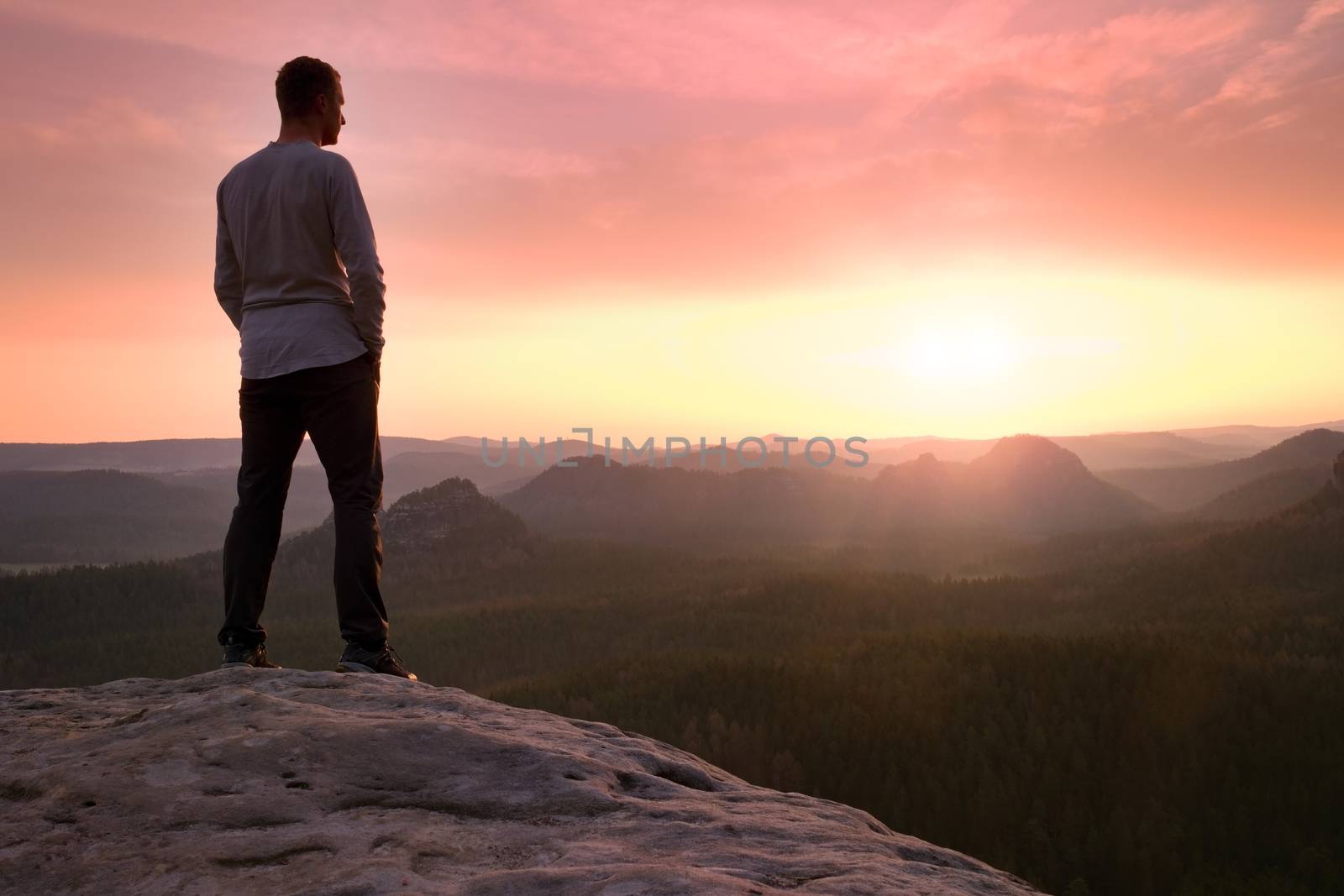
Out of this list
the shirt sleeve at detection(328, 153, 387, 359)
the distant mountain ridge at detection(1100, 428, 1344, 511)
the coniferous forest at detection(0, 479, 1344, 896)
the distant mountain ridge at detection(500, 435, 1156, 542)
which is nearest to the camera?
the shirt sleeve at detection(328, 153, 387, 359)

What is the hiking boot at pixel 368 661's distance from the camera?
486 centimetres

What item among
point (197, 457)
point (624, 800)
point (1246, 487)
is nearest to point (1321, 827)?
point (624, 800)

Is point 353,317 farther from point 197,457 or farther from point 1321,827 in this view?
point 197,457

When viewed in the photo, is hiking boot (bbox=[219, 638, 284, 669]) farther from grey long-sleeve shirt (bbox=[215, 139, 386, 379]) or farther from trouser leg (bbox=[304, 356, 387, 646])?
grey long-sleeve shirt (bbox=[215, 139, 386, 379])

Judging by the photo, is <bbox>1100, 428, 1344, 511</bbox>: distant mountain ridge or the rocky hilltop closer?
the rocky hilltop

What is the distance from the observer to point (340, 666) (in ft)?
16.0

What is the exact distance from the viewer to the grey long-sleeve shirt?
4.62 m

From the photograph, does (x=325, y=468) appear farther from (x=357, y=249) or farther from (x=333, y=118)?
(x=333, y=118)

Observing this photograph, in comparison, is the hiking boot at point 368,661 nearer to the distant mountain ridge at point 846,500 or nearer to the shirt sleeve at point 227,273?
the shirt sleeve at point 227,273

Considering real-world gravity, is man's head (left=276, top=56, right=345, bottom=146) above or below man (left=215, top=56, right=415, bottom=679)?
above

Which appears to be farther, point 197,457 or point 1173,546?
point 197,457

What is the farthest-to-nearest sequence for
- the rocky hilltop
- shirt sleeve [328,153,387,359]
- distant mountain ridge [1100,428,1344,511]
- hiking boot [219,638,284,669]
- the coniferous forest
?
distant mountain ridge [1100,428,1344,511], the coniferous forest, hiking boot [219,638,284,669], shirt sleeve [328,153,387,359], the rocky hilltop

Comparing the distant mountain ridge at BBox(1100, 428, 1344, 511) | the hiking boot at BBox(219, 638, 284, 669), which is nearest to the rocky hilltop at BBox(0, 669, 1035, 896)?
the hiking boot at BBox(219, 638, 284, 669)

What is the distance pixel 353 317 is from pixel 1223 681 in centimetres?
878
